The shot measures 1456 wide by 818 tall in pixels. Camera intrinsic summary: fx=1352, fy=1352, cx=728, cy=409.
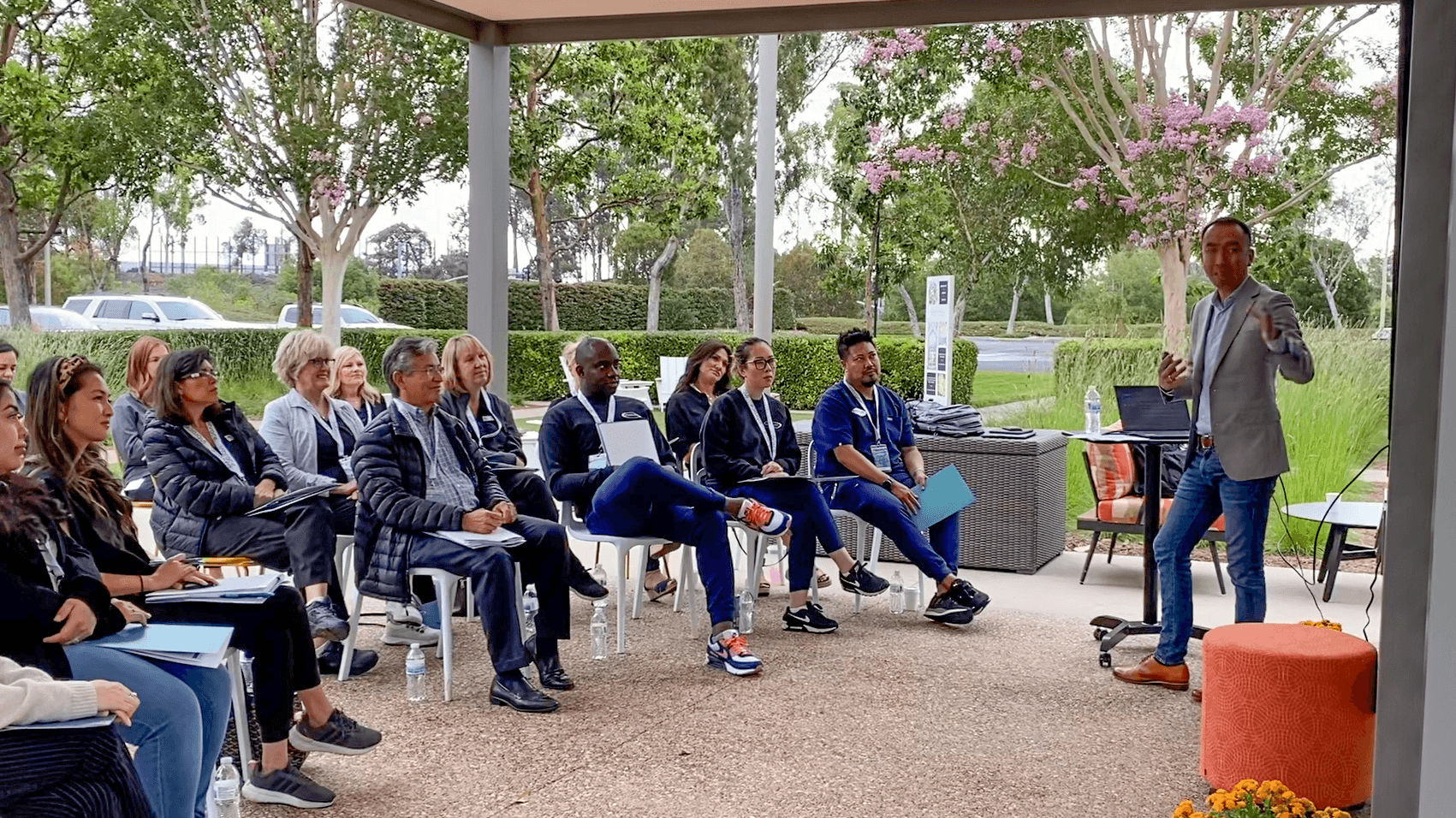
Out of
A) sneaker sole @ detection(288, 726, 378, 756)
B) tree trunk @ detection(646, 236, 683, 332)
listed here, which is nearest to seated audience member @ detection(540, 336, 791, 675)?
sneaker sole @ detection(288, 726, 378, 756)

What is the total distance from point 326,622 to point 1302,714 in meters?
3.22

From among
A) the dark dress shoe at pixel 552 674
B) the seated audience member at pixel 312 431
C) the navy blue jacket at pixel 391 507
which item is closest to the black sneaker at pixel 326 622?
the navy blue jacket at pixel 391 507

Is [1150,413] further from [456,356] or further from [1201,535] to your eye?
[456,356]

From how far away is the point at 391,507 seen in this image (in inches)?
187

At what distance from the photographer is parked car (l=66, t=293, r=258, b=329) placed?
49.3 feet

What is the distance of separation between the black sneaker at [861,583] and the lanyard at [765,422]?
0.65 metres

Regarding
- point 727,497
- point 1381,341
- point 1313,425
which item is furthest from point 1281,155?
point 727,497

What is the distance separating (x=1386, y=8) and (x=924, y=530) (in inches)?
309

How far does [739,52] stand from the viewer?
22.4 meters

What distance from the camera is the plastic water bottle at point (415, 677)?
475 centimetres

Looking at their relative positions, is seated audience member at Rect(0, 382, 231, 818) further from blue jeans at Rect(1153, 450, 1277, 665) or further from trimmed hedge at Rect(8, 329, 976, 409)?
trimmed hedge at Rect(8, 329, 976, 409)

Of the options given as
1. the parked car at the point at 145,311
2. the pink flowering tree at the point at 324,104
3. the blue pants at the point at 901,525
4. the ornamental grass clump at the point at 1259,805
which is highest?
the pink flowering tree at the point at 324,104

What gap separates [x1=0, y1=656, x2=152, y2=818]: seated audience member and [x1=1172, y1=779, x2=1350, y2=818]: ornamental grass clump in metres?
2.26

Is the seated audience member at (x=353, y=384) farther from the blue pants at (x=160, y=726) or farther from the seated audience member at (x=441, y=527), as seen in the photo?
the blue pants at (x=160, y=726)
